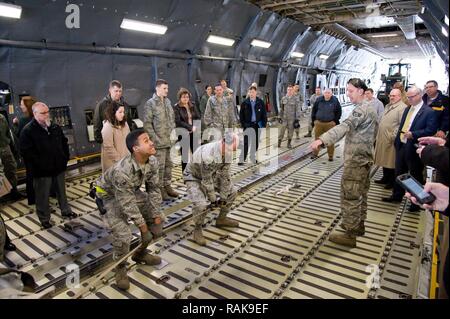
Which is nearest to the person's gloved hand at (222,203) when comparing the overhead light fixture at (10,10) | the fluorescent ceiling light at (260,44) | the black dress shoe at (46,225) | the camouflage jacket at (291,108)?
the black dress shoe at (46,225)

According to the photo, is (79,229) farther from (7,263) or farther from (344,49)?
(344,49)

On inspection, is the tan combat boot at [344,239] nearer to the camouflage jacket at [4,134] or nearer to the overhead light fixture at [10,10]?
the camouflage jacket at [4,134]

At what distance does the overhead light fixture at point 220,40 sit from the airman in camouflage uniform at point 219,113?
11.7 feet

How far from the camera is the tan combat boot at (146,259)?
388 centimetres

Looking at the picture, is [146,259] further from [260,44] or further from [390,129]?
[260,44]

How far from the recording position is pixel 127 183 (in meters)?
3.40

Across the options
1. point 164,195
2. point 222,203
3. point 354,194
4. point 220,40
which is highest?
point 220,40

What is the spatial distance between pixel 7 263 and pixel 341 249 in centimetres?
426

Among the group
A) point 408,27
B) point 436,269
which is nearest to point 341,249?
point 436,269

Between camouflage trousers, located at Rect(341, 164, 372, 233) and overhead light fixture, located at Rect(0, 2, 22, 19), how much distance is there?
605 centimetres

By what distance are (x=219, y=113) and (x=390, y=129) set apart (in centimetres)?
351

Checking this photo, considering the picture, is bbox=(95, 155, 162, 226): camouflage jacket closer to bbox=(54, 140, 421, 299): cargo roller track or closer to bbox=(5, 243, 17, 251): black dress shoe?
bbox=(54, 140, 421, 299): cargo roller track

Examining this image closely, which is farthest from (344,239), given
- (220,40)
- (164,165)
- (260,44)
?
(260,44)

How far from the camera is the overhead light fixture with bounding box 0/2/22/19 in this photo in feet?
17.6
